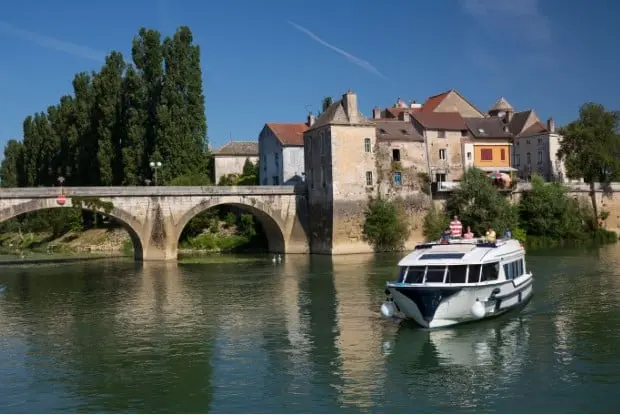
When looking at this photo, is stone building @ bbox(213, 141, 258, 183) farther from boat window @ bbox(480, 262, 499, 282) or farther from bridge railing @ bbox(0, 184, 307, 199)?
boat window @ bbox(480, 262, 499, 282)

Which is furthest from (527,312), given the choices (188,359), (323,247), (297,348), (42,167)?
(42,167)

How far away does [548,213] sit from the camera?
62.2 meters

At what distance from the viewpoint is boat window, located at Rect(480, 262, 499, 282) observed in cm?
2520

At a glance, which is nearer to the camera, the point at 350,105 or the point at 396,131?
the point at 350,105

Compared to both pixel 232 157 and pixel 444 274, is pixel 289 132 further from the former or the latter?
pixel 444 274

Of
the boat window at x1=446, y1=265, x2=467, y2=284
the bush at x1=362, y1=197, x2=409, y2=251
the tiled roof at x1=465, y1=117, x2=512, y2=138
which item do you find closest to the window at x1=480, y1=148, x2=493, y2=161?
the tiled roof at x1=465, y1=117, x2=512, y2=138

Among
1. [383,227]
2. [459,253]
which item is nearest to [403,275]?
[459,253]

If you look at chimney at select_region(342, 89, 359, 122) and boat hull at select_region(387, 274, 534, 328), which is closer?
boat hull at select_region(387, 274, 534, 328)

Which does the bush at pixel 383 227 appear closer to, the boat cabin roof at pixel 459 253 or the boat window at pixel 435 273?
the boat cabin roof at pixel 459 253

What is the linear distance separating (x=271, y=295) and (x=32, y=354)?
13173 millimetres

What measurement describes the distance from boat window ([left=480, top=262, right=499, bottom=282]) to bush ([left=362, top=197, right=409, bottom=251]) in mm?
30274

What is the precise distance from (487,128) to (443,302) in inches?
1917

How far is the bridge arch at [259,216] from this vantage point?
54.4 m

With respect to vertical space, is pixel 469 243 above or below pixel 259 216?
below
